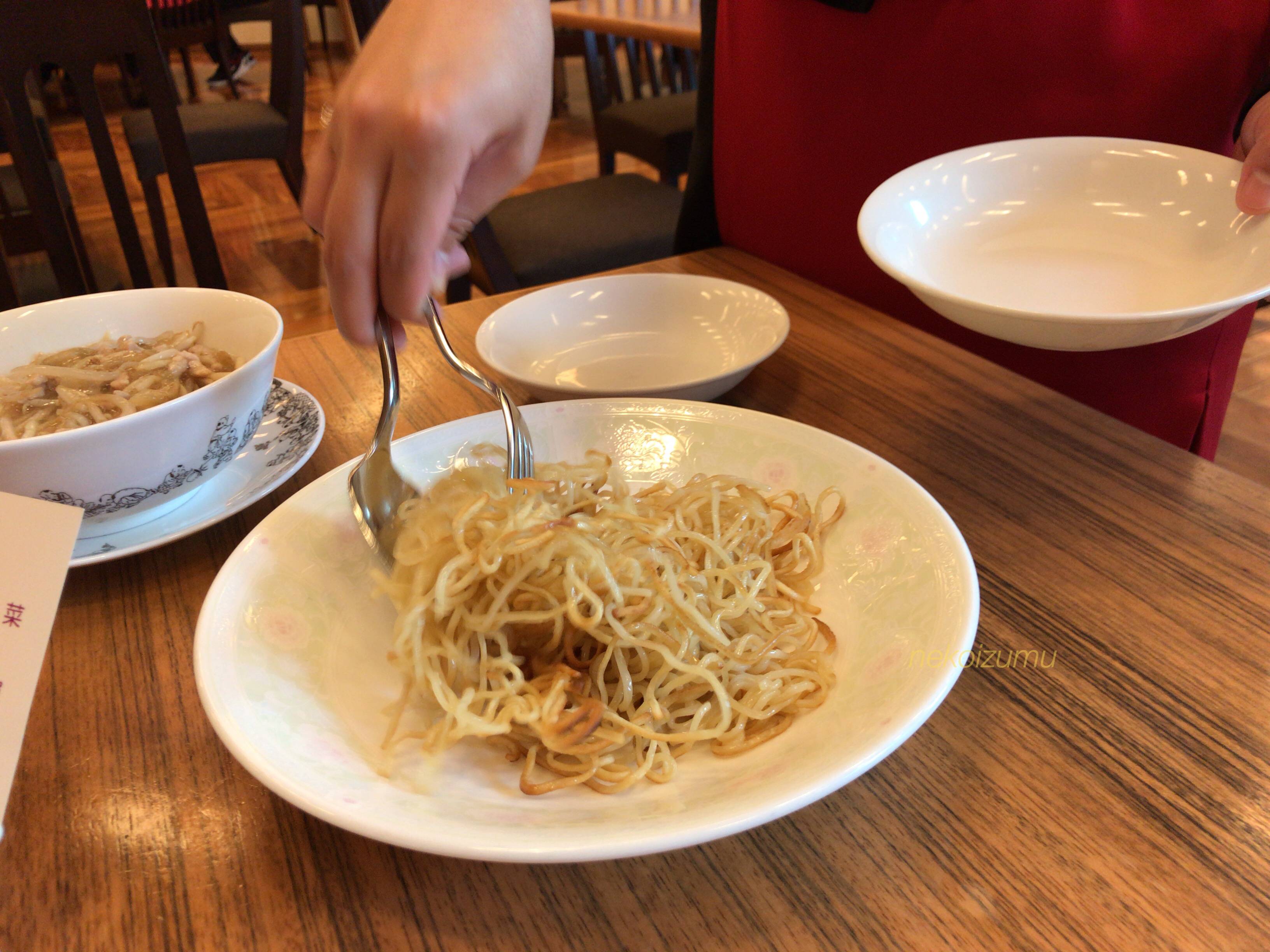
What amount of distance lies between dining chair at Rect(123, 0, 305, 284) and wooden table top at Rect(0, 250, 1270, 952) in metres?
2.50

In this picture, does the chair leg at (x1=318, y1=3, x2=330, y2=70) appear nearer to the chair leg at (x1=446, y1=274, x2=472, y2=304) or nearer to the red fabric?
the chair leg at (x1=446, y1=274, x2=472, y2=304)

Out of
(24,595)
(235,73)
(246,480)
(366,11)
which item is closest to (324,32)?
(235,73)

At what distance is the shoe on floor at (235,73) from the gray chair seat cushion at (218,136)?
3933 millimetres

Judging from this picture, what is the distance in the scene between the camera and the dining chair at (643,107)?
8.29ft

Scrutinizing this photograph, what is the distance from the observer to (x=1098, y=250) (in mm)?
771

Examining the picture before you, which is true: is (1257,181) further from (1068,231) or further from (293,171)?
(293,171)

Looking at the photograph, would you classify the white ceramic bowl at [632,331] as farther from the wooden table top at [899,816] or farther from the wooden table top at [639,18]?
the wooden table top at [639,18]

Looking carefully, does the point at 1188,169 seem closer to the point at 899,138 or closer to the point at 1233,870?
the point at 899,138

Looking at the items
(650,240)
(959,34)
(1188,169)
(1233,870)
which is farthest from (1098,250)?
(650,240)

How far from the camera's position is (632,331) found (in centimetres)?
95

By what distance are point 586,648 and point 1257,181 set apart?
0.60 meters

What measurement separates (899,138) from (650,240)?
811 mm

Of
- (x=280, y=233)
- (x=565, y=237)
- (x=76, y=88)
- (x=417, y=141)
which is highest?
(x=417, y=141)

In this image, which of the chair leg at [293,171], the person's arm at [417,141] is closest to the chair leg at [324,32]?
the chair leg at [293,171]
